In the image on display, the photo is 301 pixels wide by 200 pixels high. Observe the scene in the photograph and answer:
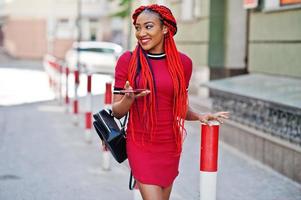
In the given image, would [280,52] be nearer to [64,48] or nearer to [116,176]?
[116,176]

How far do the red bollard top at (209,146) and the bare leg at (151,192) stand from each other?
325 millimetres

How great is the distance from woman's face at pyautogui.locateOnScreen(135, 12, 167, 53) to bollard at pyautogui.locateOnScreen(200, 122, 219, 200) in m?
0.59

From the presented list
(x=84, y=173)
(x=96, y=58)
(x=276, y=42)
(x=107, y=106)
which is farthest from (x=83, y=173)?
(x=96, y=58)

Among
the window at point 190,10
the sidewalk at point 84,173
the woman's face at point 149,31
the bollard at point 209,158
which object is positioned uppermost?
the window at point 190,10

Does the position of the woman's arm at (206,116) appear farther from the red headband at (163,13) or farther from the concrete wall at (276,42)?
the concrete wall at (276,42)

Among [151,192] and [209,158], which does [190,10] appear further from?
[151,192]

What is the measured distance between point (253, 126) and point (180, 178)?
69.4 inches

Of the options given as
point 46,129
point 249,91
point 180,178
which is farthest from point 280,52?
point 46,129

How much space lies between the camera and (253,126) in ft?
29.8

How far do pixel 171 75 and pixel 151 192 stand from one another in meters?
0.69

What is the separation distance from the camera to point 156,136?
3.96 m

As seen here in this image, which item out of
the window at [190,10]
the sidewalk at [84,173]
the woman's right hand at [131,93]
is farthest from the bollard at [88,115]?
the window at [190,10]

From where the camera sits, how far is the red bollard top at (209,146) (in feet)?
13.4

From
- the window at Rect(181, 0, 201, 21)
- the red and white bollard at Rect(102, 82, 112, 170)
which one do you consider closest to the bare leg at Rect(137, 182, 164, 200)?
the red and white bollard at Rect(102, 82, 112, 170)
